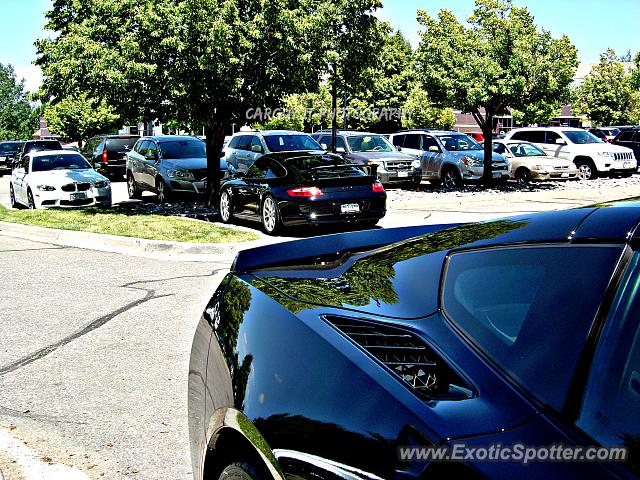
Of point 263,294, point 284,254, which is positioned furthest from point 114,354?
point 263,294

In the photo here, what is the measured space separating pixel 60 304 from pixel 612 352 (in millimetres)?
7353

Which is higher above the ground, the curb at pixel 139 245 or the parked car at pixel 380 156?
the parked car at pixel 380 156

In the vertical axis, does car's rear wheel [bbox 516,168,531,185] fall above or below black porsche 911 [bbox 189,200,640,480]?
below

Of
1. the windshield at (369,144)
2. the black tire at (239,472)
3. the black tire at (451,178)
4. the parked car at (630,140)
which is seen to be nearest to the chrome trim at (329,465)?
the black tire at (239,472)

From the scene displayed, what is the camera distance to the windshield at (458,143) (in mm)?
23234

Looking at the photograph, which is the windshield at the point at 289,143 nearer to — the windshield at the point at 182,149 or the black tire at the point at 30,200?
the windshield at the point at 182,149

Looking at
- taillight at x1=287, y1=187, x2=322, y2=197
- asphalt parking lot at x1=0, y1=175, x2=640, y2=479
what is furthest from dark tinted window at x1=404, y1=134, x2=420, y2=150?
asphalt parking lot at x1=0, y1=175, x2=640, y2=479

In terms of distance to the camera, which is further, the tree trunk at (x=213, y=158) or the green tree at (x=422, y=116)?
the green tree at (x=422, y=116)

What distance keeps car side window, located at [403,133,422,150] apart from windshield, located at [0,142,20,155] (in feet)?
84.4

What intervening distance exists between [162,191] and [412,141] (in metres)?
8.86

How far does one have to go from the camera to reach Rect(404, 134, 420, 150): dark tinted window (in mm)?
24234

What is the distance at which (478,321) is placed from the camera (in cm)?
215

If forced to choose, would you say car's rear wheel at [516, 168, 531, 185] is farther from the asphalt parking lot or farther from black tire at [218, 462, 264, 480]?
black tire at [218, 462, 264, 480]

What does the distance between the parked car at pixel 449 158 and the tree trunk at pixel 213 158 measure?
7.87 m
